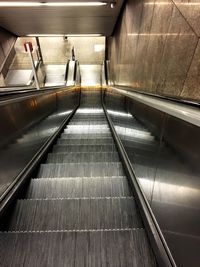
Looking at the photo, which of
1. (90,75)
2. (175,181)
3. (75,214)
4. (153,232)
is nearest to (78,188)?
(75,214)

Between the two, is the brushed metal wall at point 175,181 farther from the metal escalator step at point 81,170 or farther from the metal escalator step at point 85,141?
the metal escalator step at point 85,141

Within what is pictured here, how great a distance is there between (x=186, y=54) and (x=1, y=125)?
1660mm

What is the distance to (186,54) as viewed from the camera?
1.78m

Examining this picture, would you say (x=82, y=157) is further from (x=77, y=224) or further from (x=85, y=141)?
(x=77, y=224)

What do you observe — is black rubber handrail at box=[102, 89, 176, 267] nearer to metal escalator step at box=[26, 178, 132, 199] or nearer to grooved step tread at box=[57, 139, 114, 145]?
metal escalator step at box=[26, 178, 132, 199]

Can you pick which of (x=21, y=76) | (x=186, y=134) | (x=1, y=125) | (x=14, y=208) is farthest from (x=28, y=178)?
(x=21, y=76)

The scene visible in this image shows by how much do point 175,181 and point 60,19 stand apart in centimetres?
708

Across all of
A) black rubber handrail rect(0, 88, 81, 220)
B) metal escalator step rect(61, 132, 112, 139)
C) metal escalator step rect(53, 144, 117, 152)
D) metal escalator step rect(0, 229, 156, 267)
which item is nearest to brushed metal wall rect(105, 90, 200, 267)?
metal escalator step rect(0, 229, 156, 267)

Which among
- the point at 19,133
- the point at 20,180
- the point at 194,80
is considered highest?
the point at 194,80

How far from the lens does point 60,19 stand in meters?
6.72

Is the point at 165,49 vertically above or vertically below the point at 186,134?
above

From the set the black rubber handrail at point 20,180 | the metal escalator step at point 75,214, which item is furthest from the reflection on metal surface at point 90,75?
the metal escalator step at point 75,214

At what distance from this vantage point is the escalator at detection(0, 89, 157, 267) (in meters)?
1.28

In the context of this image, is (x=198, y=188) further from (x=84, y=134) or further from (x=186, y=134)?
(x=84, y=134)
